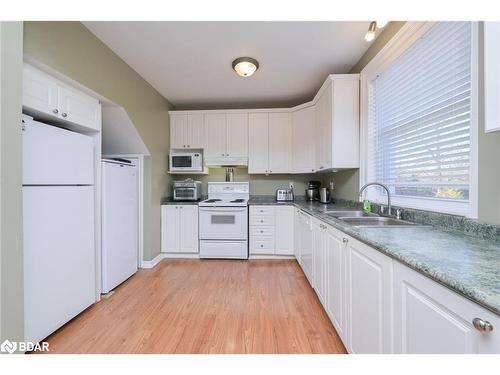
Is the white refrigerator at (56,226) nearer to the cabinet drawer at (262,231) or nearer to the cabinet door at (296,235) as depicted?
the cabinet drawer at (262,231)

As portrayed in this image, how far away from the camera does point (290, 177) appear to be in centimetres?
384

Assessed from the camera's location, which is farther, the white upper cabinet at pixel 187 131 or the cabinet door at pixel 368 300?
the white upper cabinet at pixel 187 131

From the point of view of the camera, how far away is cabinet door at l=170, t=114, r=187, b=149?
11.8ft

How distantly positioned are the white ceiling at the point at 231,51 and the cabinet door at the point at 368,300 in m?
1.87

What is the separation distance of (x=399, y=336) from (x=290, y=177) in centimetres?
307

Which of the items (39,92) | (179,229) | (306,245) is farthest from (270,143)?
(39,92)

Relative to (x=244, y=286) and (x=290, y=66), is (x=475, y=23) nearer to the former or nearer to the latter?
(x=290, y=66)

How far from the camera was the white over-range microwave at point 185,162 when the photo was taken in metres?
3.51

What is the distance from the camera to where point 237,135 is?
359cm

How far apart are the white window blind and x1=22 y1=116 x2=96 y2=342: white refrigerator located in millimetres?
2623

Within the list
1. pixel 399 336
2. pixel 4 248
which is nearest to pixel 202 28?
pixel 4 248

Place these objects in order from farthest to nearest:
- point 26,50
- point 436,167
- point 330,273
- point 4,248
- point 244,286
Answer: point 244,286, point 330,273, point 436,167, point 26,50, point 4,248

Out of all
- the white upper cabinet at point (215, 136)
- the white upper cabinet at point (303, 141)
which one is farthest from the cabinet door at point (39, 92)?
the white upper cabinet at point (303, 141)

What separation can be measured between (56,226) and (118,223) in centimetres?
81
